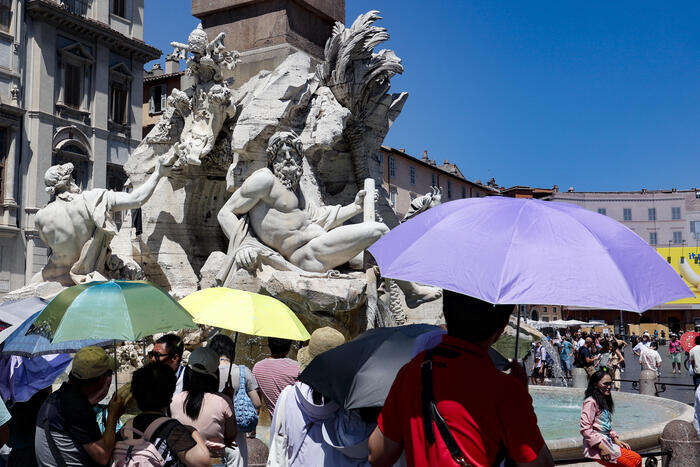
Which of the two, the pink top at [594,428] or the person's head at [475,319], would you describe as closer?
the person's head at [475,319]

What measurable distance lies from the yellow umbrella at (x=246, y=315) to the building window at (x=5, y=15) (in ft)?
88.0

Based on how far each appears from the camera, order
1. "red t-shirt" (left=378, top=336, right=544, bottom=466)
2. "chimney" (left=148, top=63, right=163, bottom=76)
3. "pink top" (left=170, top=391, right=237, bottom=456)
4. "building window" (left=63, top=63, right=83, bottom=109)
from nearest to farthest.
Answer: "red t-shirt" (left=378, top=336, right=544, bottom=466), "pink top" (left=170, top=391, right=237, bottom=456), "building window" (left=63, top=63, right=83, bottom=109), "chimney" (left=148, top=63, right=163, bottom=76)

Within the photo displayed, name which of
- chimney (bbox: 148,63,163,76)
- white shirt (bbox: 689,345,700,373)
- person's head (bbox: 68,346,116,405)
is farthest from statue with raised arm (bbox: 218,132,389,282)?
chimney (bbox: 148,63,163,76)

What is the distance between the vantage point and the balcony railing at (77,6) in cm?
2912

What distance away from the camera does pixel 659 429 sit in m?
5.71

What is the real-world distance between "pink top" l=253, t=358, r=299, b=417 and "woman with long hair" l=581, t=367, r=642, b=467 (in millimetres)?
1877

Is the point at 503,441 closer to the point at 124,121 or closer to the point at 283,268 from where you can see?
the point at 283,268

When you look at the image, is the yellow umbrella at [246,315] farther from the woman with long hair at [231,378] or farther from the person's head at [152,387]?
the person's head at [152,387]

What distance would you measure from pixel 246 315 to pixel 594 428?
234cm

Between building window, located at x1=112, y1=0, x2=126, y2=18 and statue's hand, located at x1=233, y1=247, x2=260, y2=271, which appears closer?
statue's hand, located at x1=233, y1=247, x2=260, y2=271

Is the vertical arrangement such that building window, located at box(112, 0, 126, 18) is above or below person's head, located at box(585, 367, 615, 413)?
above

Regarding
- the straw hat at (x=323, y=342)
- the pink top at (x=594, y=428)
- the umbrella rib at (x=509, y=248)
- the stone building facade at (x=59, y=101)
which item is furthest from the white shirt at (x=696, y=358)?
the stone building facade at (x=59, y=101)

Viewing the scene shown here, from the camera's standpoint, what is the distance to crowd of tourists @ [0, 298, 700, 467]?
1.99 m

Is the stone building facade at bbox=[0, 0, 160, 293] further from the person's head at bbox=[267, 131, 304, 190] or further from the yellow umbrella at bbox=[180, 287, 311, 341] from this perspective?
the yellow umbrella at bbox=[180, 287, 311, 341]
